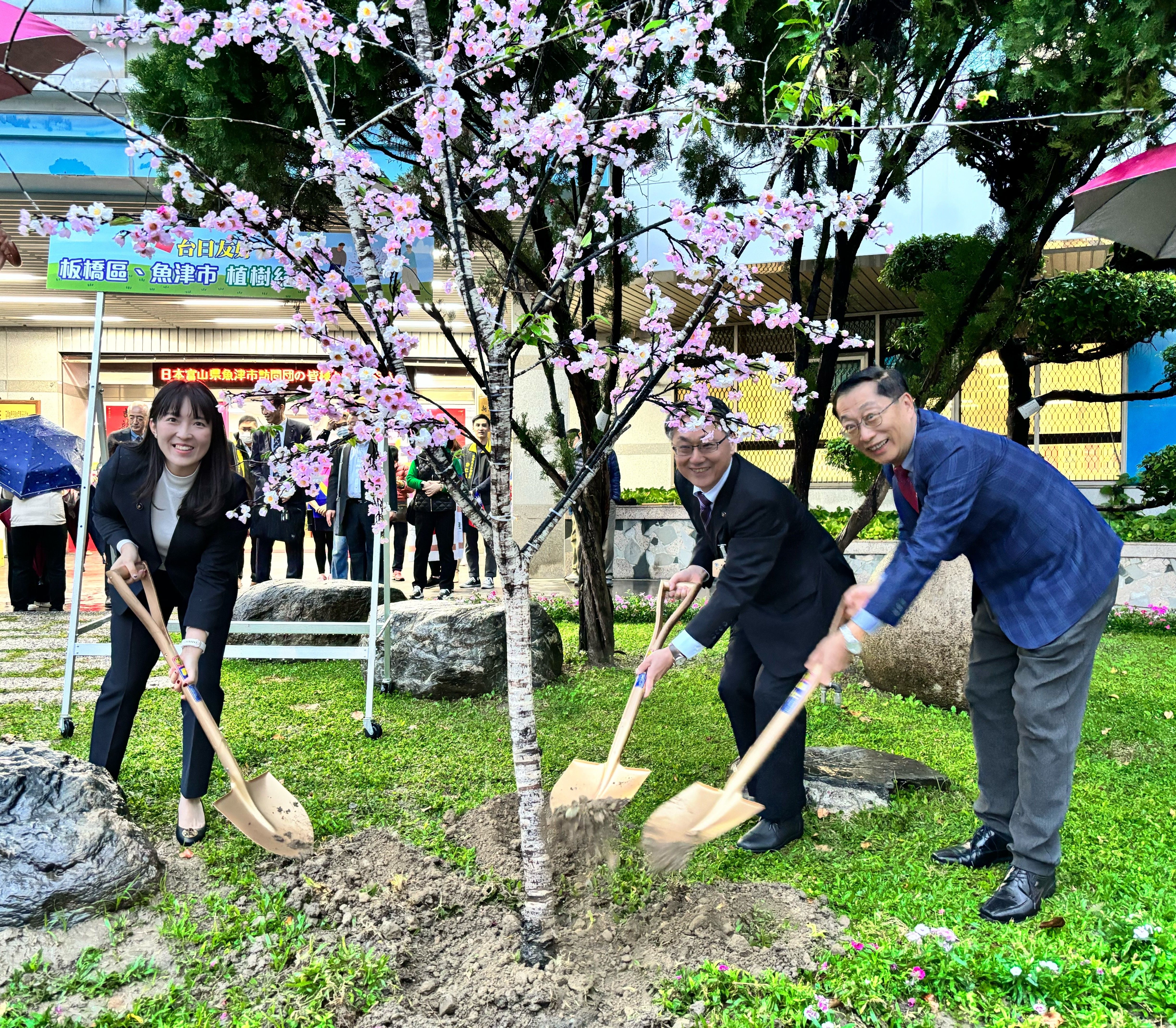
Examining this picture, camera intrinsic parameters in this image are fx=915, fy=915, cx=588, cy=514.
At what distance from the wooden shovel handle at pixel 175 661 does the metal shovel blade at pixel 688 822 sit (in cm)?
129

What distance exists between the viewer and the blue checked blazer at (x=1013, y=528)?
2.72 meters

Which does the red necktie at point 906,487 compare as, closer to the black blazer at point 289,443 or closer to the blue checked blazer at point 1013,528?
the blue checked blazer at point 1013,528

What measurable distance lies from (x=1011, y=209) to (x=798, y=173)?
1.38m

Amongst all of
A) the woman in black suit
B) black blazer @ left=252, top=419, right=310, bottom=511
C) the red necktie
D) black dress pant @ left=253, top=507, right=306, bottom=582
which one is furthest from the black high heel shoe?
black dress pant @ left=253, top=507, right=306, bottom=582

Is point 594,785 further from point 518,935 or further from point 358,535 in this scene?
point 358,535

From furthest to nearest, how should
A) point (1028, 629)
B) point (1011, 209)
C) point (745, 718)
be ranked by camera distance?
point (1011, 209) → point (745, 718) → point (1028, 629)

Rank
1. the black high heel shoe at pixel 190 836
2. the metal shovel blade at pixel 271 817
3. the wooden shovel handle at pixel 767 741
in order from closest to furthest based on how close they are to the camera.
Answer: the wooden shovel handle at pixel 767 741
the metal shovel blade at pixel 271 817
the black high heel shoe at pixel 190 836

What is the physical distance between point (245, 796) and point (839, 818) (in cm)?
223

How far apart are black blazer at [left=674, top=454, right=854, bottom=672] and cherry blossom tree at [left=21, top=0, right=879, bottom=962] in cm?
33

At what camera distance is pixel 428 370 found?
16.5 m

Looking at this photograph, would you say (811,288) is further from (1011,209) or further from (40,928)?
(40,928)

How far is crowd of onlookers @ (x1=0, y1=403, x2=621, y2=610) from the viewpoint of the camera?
821 cm

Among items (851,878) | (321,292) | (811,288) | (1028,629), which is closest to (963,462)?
(1028,629)

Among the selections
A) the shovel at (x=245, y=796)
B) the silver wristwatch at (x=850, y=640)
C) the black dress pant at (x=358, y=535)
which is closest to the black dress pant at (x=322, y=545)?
the black dress pant at (x=358, y=535)
